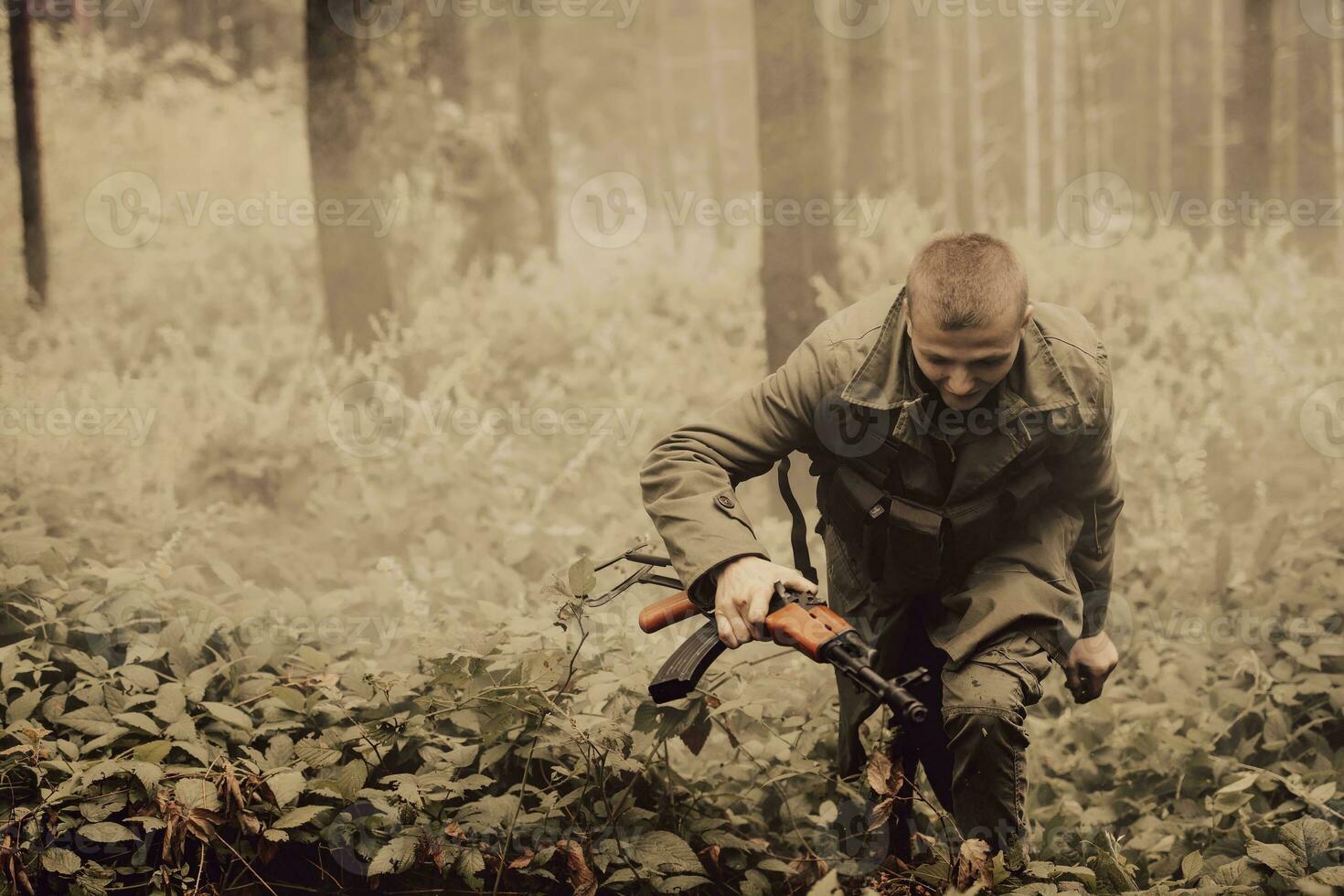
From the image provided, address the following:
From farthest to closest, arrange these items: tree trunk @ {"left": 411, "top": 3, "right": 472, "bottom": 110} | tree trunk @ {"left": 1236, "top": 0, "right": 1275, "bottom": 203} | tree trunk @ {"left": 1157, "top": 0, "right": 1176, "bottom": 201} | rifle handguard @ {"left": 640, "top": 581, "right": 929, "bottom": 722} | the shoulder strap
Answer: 1. tree trunk @ {"left": 1157, "top": 0, "right": 1176, "bottom": 201}
2. tree trunk @ {"left": 1236, "top": 0, "right": 1275, "bottom": 203}
3. tree trunk @ {"left": 411, "top": 3, "right": 472, "bottom": 110}
4. the shoulder strap
5. rifle handguard @ {"left": 640, "top": 581, "right": 929, "bottom": 722}

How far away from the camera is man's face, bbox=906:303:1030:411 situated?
2.93 m

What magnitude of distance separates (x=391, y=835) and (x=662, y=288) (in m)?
4.81

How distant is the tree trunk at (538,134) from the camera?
748cm

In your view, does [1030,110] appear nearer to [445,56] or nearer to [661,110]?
[661,110]

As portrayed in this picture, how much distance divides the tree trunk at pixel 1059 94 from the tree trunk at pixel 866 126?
5.69ft

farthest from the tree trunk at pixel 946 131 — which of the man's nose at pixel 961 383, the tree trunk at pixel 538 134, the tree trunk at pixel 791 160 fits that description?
the man's nose at pixel 961 383

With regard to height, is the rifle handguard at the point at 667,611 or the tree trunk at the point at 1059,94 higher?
the tree trunk at the point at 1059,94

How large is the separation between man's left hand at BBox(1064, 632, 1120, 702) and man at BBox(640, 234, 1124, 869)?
0.03 feet

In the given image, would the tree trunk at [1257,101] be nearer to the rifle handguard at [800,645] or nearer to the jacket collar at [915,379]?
the jacket collar at [915,379]

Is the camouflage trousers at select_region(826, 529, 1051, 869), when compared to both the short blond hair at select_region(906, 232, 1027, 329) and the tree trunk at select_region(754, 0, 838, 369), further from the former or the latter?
the tree trunk at select_region(754, 0, 838, 369)

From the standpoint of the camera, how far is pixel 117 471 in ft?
19.7

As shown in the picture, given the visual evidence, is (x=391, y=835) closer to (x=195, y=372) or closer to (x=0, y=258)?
(x=195, y=372)

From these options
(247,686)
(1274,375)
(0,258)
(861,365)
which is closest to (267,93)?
(0,258)

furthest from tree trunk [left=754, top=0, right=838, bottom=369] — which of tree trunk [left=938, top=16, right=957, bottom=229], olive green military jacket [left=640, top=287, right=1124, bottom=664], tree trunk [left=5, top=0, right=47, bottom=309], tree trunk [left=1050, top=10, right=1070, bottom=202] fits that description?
tree trunk [left=5, top=0, right=47, bottom=309]
